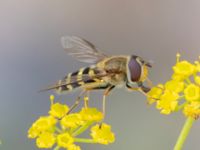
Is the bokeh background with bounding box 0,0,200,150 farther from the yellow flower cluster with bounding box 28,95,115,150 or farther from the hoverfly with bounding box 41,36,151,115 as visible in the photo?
Answer: the yellow flower cluster with bounding box 28,95,115,150

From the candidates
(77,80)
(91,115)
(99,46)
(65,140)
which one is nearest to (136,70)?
(77,80)

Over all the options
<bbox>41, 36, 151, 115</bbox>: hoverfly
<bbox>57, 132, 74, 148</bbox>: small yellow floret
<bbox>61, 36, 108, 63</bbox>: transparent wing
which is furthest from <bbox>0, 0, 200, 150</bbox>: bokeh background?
<bbox>57, 132, 74, 148</bbox>: small yellow floret

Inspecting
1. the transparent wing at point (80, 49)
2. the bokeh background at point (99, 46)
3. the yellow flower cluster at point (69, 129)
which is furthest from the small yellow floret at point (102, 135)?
the bokeh background at point (99, 46)

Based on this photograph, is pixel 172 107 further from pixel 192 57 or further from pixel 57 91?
pixel 192 57

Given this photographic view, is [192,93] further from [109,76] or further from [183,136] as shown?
[109,76]

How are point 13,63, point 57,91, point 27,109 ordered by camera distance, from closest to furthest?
point 57,91 < point 27,109 < point 13,63

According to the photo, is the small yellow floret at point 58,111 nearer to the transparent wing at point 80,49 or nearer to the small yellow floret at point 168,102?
the small yellow floret at point 168,102

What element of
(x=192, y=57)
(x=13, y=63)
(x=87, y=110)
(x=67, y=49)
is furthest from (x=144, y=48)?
(x=87, y=110)
